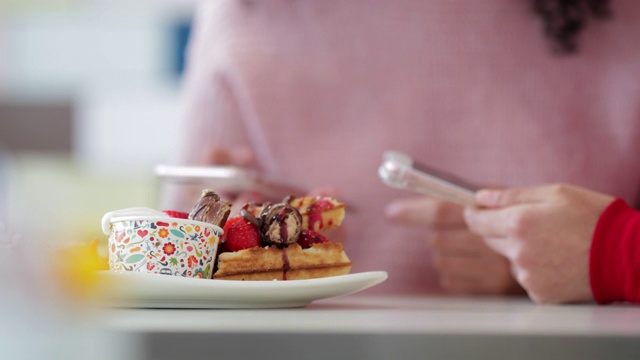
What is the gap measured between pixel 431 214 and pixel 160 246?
2.29 ft

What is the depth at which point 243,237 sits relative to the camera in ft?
1.74

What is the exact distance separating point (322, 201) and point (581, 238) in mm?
Result: 379

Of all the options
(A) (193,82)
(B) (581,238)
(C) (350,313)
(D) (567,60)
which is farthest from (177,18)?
(C) (350,313)

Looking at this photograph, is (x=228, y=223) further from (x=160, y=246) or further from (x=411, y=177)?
(x=411, y=177)

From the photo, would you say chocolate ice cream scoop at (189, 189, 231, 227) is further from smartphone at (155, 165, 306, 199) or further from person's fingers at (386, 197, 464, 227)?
person's fingers at (386, 197, 464, 227)

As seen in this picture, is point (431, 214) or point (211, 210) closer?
point (211, 210)

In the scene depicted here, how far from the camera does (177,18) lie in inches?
162

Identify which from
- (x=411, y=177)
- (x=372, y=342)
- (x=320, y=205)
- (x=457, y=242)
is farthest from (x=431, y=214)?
(x=372, y=342)

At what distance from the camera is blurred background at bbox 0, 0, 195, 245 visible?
397 cm

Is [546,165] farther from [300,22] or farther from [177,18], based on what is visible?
[177,18]

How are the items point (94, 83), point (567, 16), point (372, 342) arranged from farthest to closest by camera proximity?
point (94, 83) → point (567, 16) → point (372, 342)

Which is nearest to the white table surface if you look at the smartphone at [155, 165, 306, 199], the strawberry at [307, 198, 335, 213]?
the strawberry at [307, 198, 335, 213]

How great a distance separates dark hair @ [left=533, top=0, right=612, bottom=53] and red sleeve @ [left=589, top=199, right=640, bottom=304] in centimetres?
59

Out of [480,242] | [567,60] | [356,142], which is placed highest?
[567,60]
